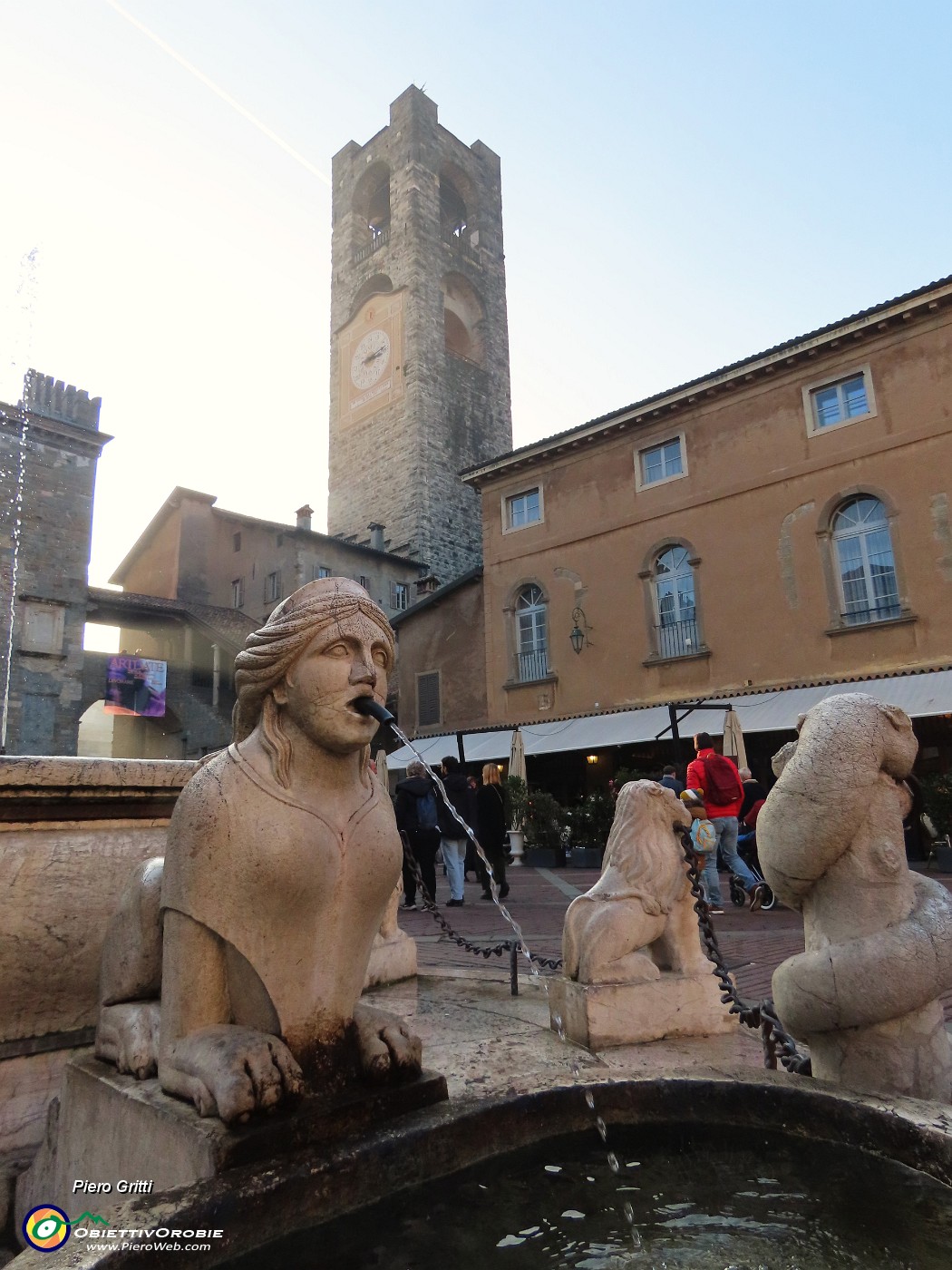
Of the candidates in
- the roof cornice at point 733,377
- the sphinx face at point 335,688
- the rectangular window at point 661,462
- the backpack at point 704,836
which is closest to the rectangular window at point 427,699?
the roof cornice at point 733,377

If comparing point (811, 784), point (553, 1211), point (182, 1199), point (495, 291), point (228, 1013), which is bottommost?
point (553, 1211)

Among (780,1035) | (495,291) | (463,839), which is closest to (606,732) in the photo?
(463,839)

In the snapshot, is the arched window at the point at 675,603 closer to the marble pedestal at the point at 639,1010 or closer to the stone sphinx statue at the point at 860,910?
the marble pedestal at the point at 639,1010

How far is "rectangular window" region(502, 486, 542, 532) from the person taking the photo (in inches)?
781

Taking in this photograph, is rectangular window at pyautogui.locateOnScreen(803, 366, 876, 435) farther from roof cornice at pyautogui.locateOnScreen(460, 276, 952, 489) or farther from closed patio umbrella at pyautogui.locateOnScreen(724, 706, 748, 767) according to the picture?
closed patio umbrella at pyautogui.locateOnScreen(724, 706, 748, 767)

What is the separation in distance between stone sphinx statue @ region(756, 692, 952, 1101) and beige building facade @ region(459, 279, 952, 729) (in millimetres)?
13078

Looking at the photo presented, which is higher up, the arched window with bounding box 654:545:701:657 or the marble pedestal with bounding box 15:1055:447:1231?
the arched window with bounding box 654:545:701:657

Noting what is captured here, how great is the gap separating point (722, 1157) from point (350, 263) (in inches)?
1563

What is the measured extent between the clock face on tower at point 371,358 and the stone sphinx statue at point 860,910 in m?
32.4

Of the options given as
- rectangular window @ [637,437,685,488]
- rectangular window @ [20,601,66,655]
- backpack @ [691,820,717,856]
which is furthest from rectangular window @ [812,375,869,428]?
rectangular window @ [20,601,66,655]

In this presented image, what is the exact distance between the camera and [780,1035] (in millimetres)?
2148

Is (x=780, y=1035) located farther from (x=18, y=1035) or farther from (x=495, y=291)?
(x=495, y=291)

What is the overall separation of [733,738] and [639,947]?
10.5 meters

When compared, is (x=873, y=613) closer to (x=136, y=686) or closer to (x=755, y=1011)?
(x=755, y=1011)
